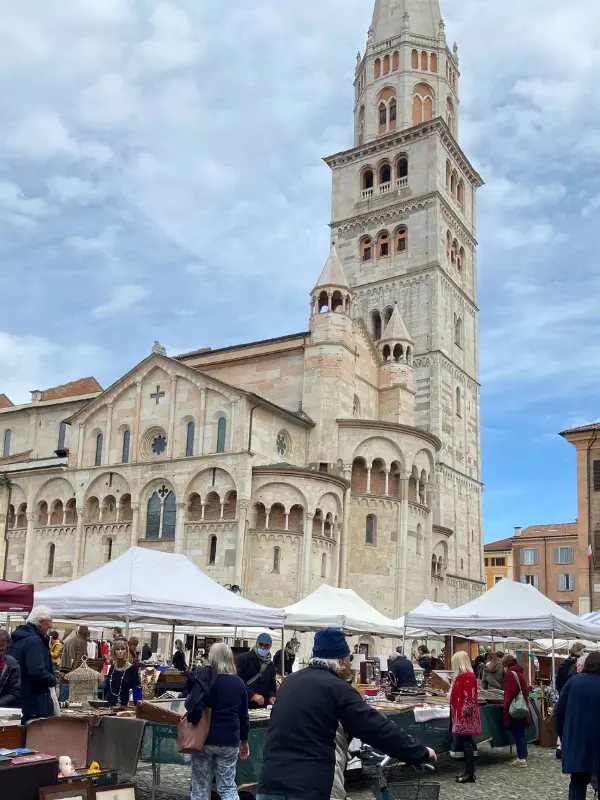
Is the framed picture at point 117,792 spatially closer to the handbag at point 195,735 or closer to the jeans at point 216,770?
the handbag at point 195,735

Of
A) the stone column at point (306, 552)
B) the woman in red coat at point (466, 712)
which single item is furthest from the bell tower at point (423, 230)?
the woman in red coat at point (466, 712)

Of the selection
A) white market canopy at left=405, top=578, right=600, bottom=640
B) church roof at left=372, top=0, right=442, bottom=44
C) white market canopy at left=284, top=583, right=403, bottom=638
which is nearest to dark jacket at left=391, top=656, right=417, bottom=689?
white market canopy at left=405, top=578, right=600, bottom=640

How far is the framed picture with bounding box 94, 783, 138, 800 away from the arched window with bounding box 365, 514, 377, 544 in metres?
31.1

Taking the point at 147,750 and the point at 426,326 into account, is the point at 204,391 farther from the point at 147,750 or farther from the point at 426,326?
the point at 147,750

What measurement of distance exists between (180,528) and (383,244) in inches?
1166

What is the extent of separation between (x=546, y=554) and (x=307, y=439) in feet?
129

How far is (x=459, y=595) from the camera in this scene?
169 feet

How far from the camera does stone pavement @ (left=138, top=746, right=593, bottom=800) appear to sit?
39.8 feet

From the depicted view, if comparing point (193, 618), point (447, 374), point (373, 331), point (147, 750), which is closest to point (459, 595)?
point (447, 374)

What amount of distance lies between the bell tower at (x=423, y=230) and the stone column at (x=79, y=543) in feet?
62.9

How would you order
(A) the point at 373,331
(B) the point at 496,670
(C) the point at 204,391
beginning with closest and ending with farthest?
(B) the point at 496,670 < (C) the point at 204,391 < (A) the point at 373,331

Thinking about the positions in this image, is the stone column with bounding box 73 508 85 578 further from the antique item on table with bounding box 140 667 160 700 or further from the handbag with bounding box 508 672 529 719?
the handbag with bounding box 508 672 529 719

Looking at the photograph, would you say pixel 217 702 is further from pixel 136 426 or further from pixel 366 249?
pixel 366 249

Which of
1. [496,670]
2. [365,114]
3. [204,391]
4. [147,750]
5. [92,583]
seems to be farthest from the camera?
[365,114]
